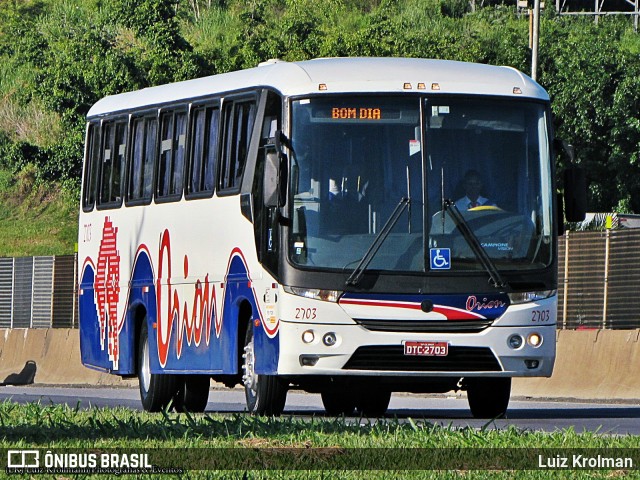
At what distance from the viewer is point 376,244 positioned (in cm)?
1591

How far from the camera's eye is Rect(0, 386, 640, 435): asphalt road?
16188mm

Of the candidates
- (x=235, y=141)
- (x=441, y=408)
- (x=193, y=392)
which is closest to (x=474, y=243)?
(x=235, y=141)

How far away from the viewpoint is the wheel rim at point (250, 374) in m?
16.9

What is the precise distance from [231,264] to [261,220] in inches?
50.7

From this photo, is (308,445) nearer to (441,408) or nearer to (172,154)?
(172,154)

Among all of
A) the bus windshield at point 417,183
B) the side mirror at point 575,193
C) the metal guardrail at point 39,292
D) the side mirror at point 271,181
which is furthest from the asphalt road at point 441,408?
the metal guardrail at point 39,292

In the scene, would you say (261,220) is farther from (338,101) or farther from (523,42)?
(523,42)

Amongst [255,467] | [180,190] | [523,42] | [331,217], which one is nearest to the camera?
[255,467]

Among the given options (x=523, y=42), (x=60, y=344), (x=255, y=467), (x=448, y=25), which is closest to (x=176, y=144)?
(x=255, y=467)

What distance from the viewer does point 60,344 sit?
3195cm

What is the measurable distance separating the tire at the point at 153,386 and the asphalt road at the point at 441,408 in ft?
1.89

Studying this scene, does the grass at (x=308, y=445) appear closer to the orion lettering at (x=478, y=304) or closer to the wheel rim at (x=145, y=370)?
the orion lettering at (x=478, y=304)

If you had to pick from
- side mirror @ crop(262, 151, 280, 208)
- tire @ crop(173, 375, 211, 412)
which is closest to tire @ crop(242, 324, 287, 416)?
side mirror @ crop(262, 151, 280, 208)

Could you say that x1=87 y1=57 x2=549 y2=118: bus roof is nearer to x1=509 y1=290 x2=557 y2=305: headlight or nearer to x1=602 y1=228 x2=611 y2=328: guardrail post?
x1=509 y1=290 x2=557 y2=305: headlight
